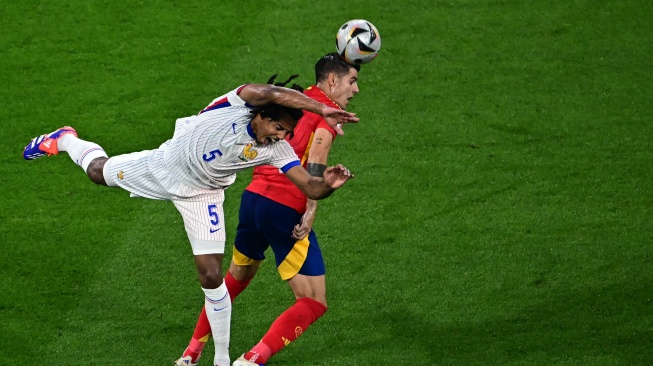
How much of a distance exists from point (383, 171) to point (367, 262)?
1.24m

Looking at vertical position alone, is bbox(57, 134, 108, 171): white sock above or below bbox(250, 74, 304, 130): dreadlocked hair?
below

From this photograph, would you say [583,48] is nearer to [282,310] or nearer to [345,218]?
[345,218]

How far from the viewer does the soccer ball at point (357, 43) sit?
Answer: 7.13 metres

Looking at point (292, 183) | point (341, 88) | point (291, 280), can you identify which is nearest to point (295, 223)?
point (292, 183)

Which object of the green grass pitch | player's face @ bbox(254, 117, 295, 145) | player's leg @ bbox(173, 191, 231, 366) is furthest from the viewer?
the green grass pitch

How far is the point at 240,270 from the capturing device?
7262 millimetres

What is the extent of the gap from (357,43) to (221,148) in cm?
124

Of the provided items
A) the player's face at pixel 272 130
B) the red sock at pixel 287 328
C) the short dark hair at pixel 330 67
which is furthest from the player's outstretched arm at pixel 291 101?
the red sock at pixel 287 328

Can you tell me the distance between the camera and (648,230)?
338 inches

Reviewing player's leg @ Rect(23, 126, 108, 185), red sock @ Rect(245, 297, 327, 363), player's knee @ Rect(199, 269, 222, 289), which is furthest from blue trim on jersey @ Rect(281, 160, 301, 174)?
player's leg @ Rect(23, 126, 108, 185)

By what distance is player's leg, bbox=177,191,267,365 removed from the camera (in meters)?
7.00

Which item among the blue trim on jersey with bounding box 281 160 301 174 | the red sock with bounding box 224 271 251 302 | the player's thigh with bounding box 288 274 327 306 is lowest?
the red sock with bounding box 224 271 251 302

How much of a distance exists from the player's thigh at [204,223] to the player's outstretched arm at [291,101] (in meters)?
0.77

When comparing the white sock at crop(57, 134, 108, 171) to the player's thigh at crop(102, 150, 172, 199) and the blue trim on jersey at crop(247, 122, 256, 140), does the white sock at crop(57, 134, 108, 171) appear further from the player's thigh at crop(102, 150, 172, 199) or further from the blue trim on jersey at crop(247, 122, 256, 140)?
the blue trim on jersey at crop(247, 122, 256, 140)
